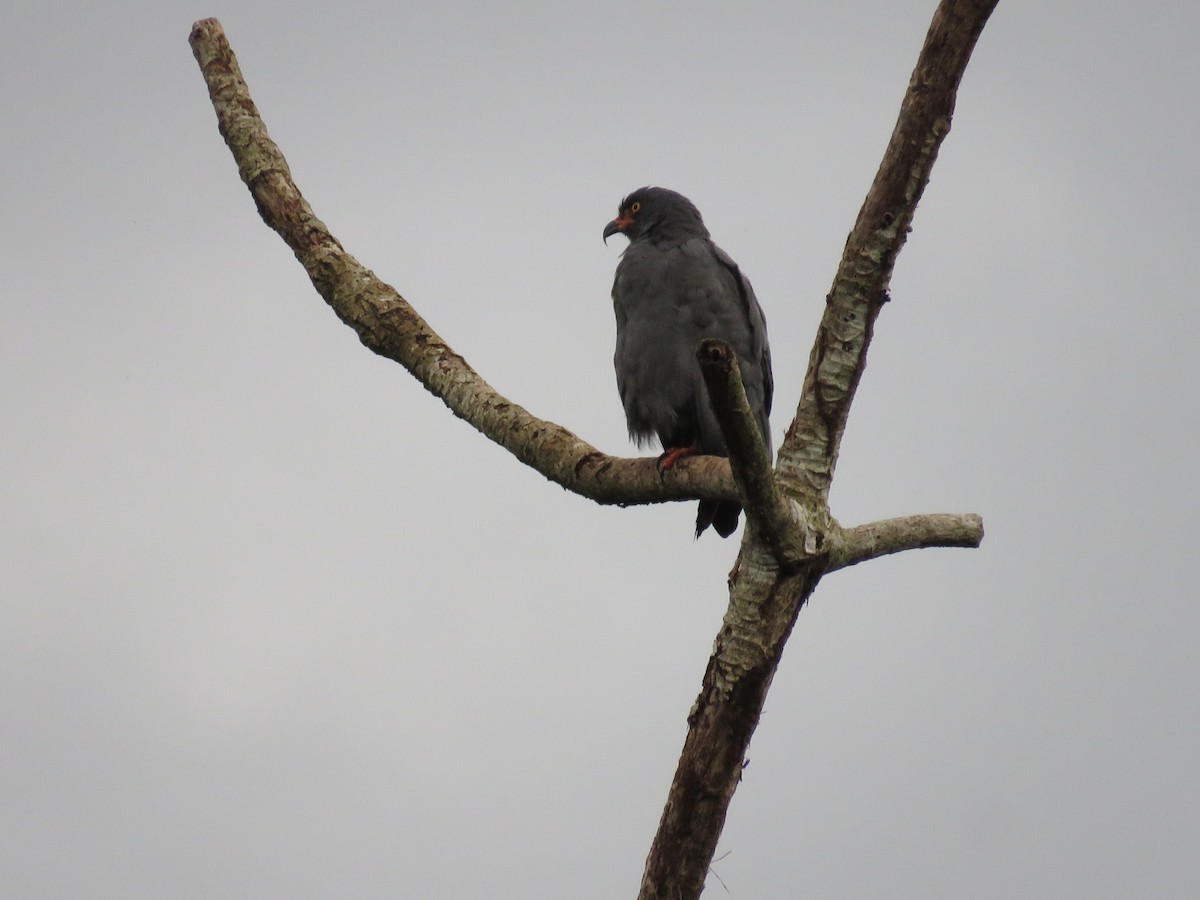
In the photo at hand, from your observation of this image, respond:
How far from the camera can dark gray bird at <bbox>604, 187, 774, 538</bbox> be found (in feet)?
21.9

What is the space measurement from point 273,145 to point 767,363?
290 cm

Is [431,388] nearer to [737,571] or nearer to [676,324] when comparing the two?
[676,324]

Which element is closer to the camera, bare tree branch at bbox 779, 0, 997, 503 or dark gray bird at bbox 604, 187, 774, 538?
bare tree branch at bbox 779, 0, 997, 503

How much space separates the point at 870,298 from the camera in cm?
418

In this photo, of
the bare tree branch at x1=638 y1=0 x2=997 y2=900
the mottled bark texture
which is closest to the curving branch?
the mottled bark texture

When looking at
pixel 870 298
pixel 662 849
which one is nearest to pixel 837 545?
pixel 870 298

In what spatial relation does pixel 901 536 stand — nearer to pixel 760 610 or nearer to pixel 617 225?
pixel 760 610

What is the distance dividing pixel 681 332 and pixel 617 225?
49.2 inches

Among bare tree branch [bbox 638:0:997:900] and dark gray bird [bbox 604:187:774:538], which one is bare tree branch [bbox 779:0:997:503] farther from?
dark gray bird [bbox 604:187:774:538]

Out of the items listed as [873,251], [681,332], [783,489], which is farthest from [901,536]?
[681,332]

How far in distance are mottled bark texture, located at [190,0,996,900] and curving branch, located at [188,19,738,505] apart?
2cm

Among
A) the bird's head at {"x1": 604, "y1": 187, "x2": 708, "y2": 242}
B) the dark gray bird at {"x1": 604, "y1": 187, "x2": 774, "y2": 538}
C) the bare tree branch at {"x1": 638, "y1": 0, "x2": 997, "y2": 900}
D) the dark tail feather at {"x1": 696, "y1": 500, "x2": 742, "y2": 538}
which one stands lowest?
the bare tree branch at {"x1": 638, "y1": 0, "x2": 997, "y2": 900}

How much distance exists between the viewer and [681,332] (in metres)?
6.65

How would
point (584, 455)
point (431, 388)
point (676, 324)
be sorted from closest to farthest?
point (584, 455) < point (431, 388) < point (676, 324)
